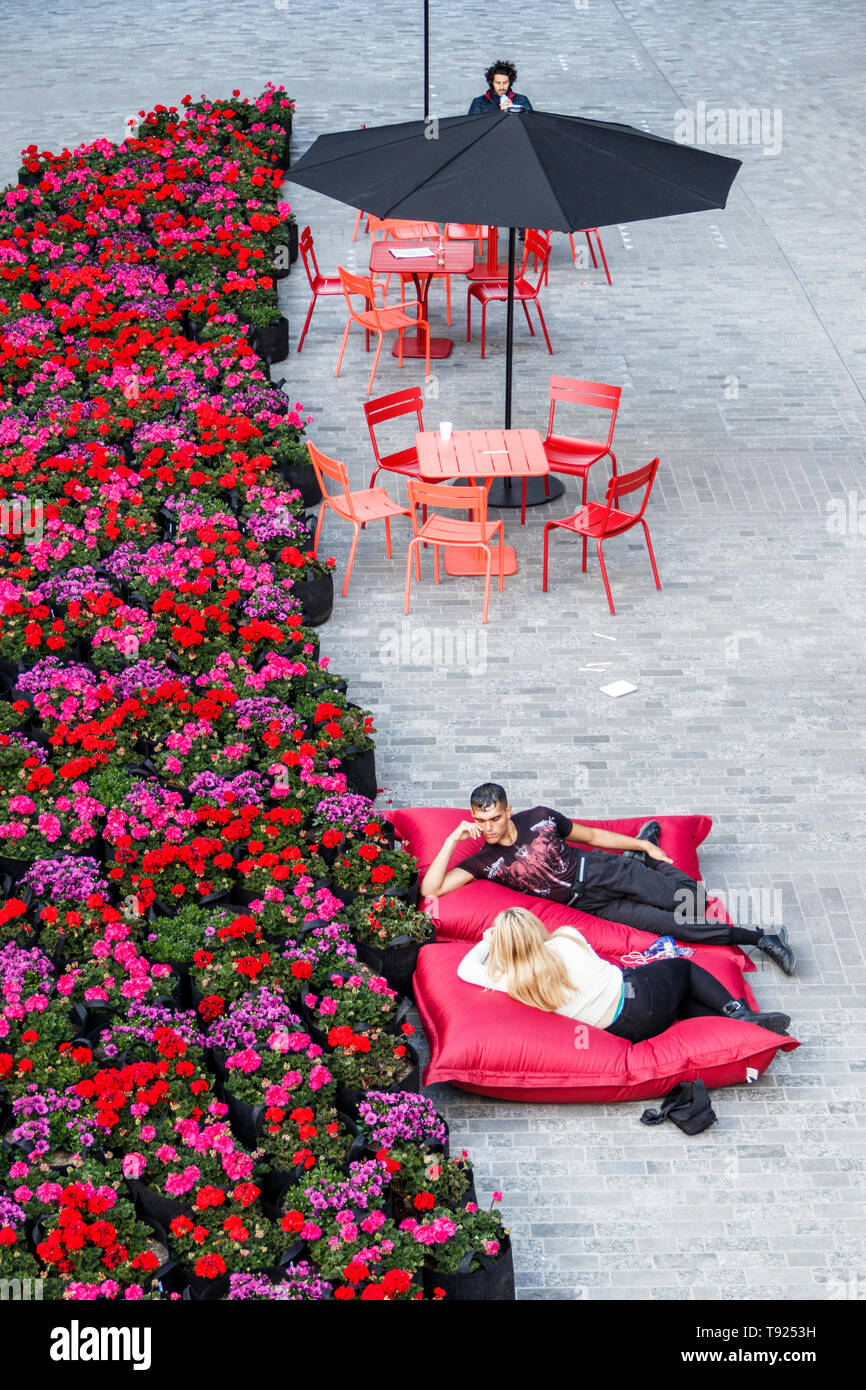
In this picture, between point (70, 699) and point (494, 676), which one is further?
point (494, 676)

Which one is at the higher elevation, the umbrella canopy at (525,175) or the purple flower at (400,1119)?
the umbrella canopy at (525,175)

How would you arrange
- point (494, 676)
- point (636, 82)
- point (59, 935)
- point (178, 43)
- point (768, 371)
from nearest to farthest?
point (59, 935) → point (494, 676) → point (768, 371) → point (636, 82) → point (178, 43)

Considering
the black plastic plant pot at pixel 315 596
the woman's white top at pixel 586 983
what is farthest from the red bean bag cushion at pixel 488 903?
the black plastic plant pot at pixel 315 596

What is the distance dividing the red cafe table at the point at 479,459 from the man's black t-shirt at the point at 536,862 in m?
3.10

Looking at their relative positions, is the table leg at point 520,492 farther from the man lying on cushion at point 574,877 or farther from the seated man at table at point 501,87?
the man lying on cushion at point 574,877

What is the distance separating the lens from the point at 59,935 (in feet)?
20.9

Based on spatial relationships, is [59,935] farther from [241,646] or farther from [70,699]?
[241,646]

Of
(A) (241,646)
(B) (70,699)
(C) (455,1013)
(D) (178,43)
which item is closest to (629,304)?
(A) (241,646)

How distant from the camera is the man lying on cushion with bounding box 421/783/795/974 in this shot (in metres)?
6.64

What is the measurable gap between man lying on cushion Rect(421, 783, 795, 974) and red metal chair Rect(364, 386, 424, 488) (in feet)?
12.0

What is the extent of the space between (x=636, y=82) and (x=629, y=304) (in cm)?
703

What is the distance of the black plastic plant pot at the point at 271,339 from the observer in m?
12.1

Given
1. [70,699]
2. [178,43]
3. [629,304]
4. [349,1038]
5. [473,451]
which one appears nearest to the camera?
[349,1038]

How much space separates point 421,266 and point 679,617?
4.17 metres
